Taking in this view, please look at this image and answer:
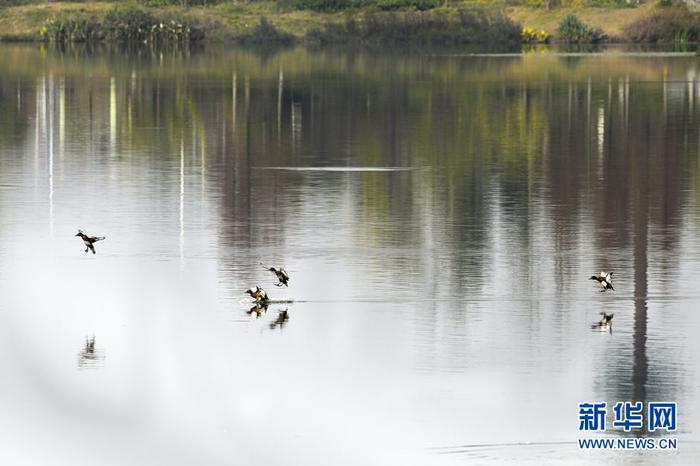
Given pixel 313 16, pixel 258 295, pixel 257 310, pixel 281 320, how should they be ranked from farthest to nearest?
pixel 313 16, pixel 258 295, pixel 257 310, pixel 281 320

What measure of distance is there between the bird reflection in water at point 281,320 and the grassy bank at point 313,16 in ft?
246

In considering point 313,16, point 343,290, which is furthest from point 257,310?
point 313,16

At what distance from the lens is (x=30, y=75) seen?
56625mm

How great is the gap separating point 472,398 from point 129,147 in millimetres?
19787

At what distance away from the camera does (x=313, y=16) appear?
3804 inches

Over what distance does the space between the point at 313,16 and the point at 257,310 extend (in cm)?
8197

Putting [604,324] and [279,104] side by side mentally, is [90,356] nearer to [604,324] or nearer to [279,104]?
[604,324]

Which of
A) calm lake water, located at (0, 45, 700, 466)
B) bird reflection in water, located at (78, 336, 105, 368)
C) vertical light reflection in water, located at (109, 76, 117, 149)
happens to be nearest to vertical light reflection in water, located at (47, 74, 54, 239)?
calm lake water, located at (0, 45, 700, 466)

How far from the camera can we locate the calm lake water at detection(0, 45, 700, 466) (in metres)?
11.6

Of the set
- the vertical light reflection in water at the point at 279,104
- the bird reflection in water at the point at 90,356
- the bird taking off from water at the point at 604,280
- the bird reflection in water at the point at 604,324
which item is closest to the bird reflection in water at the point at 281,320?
the bird reflection in water at the point at 90,356

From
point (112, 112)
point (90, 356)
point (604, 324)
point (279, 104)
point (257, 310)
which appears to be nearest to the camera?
point (90, 356)

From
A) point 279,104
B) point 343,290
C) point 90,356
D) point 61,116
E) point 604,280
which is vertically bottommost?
point 90,356

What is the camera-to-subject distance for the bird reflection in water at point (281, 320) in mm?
15020

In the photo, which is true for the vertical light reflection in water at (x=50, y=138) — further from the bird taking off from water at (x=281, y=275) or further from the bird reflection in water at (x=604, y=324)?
the bird reflection in water at (x=604, y=324)
